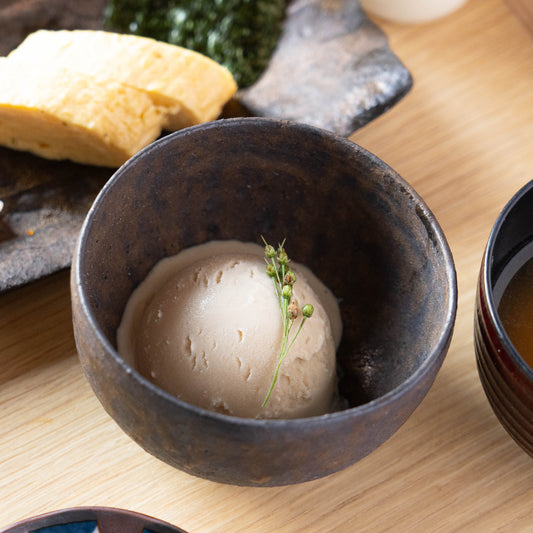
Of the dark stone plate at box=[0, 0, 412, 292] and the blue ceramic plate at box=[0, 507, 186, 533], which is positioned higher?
the dark stone plate at box=[0, 0, 412, 292]

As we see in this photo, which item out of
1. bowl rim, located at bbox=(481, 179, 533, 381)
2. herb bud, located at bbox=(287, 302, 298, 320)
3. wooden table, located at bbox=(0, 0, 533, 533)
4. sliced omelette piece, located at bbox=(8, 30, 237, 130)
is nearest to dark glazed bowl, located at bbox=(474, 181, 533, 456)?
bowl rim, located at bbox=(481, 179, 533, 381)

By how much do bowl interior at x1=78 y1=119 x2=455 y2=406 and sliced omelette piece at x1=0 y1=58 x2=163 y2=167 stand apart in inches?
8.9

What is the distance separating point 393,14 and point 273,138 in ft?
1.95

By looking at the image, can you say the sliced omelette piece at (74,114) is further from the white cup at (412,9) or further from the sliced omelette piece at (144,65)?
the white cup at (412,9)

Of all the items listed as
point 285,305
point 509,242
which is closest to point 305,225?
point 285,305

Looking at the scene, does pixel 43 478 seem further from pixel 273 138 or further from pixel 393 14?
pixel 393 14

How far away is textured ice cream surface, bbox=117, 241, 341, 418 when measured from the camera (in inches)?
31.3

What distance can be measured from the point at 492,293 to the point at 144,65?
63cm

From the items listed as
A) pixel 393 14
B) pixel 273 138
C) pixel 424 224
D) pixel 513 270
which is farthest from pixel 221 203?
pixel 393 14

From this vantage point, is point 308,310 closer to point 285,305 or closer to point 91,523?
point 285,305

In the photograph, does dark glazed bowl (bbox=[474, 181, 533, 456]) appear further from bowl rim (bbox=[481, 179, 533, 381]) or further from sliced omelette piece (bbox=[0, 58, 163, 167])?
sliced omelette piece (bbox=[0, 58, 163, 167])

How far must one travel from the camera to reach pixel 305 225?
94 cm

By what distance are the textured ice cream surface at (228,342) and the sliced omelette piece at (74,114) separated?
0.27 meters

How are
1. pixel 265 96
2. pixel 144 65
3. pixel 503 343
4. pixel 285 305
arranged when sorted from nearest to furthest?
1. pixel 503 343
2. pixel 285 305
3. pixel 144 65
4. pixel 265 96
